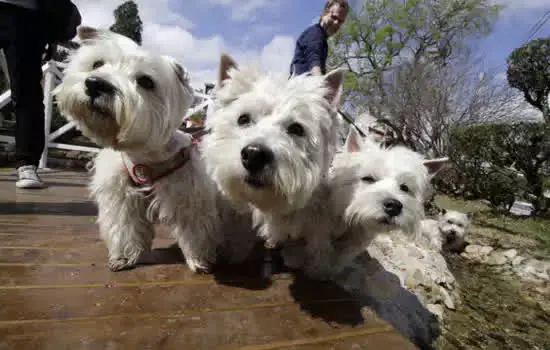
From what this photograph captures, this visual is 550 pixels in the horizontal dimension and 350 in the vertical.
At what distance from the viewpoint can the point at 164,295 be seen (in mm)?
1778

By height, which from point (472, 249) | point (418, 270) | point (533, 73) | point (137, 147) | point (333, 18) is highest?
point (533, 73)

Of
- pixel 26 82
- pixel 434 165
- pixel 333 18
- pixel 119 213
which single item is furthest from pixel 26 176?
pixel 434 165

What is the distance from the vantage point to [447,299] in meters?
4.08

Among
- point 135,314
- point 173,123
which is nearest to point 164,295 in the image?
point 135,314

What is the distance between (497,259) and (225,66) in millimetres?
6635

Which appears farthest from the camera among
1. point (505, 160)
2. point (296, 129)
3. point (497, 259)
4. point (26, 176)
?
point (505, 160)

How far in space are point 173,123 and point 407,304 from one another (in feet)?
9.94

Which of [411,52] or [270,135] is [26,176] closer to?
[270,135]

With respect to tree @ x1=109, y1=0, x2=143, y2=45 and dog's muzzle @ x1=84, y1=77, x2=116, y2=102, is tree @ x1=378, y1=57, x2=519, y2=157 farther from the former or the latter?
tree @ x1=109, y1=0, x2=143, y2=45

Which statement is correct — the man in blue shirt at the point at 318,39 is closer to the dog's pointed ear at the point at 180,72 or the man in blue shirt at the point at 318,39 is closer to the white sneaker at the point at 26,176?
the dog's pointed ear at the point at 180,72

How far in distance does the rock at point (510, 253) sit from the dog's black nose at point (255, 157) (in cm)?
660

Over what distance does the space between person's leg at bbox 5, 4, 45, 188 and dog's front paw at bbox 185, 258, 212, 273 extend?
2.53m

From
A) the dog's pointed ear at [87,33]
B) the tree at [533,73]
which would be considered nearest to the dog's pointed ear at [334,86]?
the dog's pointed ear at [87,33]

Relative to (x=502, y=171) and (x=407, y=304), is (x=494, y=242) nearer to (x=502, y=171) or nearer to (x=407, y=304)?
(x=502, y=171)
